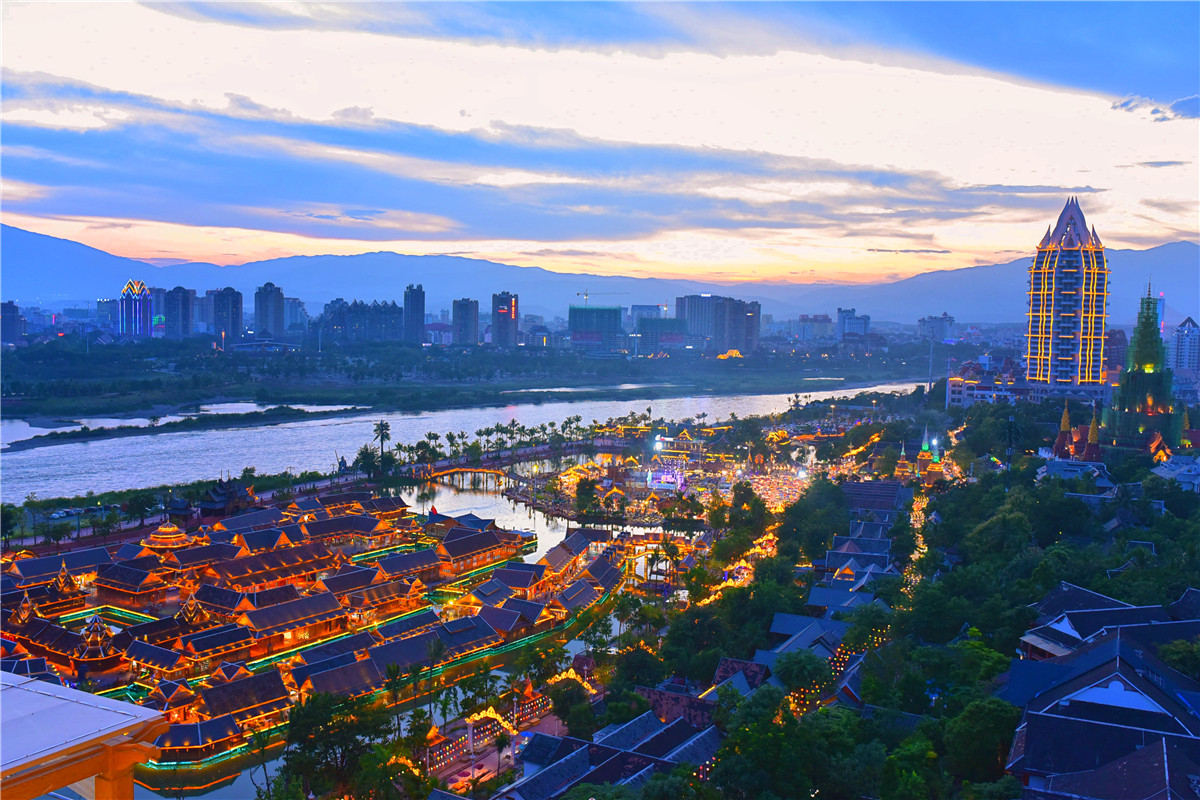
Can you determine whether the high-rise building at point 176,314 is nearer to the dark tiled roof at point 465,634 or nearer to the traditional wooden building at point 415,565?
the traditional wooden building at point 415,565

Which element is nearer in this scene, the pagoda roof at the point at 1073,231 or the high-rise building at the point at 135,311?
the pagoda roof at the point at 1073,231

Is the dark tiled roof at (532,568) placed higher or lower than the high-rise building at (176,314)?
lower

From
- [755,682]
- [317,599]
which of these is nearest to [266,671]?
[317,599]

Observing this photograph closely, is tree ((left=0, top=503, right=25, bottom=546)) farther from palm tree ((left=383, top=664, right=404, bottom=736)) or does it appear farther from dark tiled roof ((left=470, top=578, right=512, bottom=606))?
palm tree ((left=383, top=664, right=404, bottom=736))

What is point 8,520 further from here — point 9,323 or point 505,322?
point 505,322

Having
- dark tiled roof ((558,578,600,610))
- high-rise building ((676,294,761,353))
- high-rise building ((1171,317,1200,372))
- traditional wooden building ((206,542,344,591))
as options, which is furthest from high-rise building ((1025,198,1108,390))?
high-rise building ((676,294,761,353))

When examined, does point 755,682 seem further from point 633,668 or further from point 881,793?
point 881,793

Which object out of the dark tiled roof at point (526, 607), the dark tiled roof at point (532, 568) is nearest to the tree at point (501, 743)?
the dark tiled roof at point (526, 607)

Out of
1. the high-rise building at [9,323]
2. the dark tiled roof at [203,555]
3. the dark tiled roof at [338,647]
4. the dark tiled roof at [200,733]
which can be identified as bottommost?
the dark tiled roof at [200,733]
